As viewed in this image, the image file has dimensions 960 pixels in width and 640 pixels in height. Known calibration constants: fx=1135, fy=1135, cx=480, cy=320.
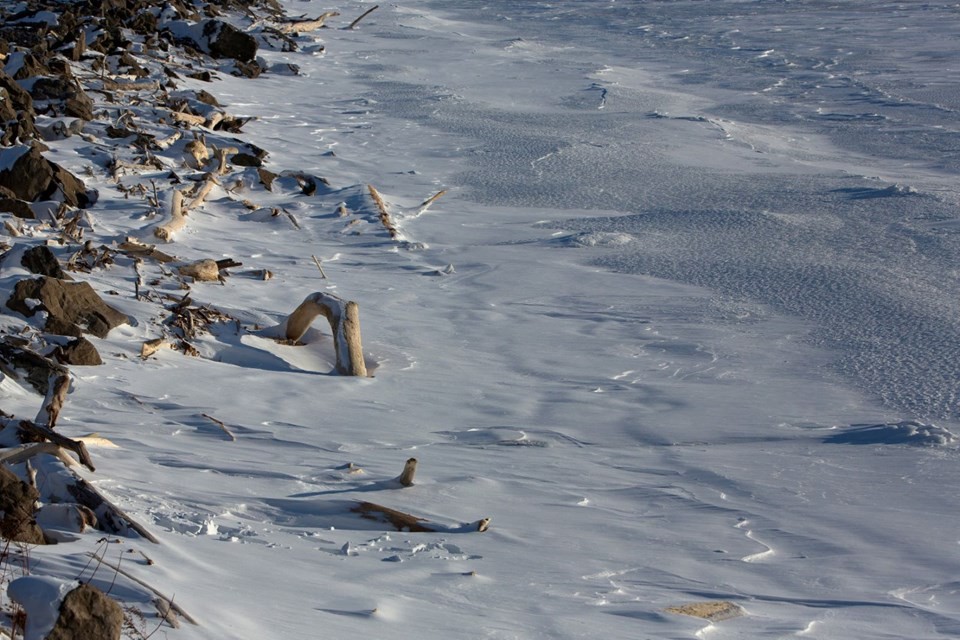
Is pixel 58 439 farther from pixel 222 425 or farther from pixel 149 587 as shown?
pixel 222 425

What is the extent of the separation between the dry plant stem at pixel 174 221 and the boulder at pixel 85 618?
171 inches

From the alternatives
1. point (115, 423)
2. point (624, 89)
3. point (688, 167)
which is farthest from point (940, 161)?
point (115, 423)

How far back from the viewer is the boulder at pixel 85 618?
73.4 inches

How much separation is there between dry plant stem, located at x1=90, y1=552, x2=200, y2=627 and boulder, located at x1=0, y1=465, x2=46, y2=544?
0.57 feet

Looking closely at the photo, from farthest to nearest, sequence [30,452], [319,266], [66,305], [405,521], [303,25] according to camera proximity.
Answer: [303,25] → [319,266] → [66,305] → [405,521] → [30,452]

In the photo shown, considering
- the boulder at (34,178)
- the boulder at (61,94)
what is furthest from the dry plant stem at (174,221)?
the boulder at (61,94)

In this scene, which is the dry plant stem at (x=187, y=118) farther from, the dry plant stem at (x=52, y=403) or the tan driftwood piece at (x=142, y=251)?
the dry plant stem at (x=52, y=403)

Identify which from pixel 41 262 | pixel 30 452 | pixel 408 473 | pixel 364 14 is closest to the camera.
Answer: pixel 30 452

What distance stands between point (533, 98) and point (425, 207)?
12.9 feet

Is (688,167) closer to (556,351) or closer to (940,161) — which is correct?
(940,161)

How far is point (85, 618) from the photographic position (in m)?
1.88

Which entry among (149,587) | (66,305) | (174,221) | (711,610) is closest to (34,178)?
(174,221)

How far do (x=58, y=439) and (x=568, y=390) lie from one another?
7.41 feet

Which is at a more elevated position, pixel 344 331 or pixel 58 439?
pixel 58 439
